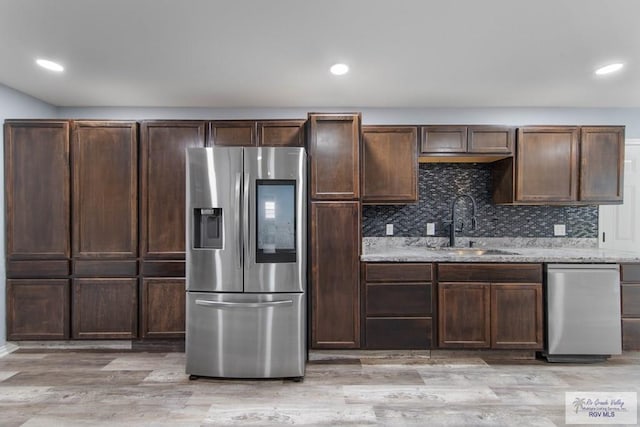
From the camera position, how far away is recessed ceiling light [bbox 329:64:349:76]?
2.67 m

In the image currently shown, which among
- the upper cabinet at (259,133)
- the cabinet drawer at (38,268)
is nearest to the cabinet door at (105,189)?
the cabinet drawer at (38,268)

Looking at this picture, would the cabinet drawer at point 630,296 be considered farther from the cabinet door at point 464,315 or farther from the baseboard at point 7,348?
the baseboard at point 7,348

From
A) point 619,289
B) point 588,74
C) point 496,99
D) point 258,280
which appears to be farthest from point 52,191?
point 619,289

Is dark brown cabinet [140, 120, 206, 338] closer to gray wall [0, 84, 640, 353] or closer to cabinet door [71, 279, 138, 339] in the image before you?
cabinet door [71, 279, 138, 339]

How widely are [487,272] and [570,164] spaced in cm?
140

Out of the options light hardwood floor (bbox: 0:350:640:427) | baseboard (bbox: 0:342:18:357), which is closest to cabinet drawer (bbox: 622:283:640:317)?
light hardwood floor (bbox: 0:350:640:427)

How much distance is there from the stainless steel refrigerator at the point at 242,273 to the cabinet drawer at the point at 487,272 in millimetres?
1297

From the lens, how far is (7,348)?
313cm

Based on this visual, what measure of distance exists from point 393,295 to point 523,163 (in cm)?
180

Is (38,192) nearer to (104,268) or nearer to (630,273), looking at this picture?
(104,268)

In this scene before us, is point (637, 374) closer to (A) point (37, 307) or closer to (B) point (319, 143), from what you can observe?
(B) point (319, 143)

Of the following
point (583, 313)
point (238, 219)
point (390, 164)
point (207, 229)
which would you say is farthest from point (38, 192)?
point (583, 313)

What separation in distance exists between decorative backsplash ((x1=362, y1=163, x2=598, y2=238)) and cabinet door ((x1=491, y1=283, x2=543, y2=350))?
852 millimetres

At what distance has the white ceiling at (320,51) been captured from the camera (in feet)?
6.40
